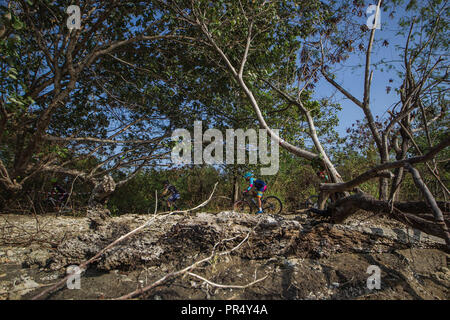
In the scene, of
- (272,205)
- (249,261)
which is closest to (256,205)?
(272,205)

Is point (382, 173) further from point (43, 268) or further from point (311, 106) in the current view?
point (43, 268)

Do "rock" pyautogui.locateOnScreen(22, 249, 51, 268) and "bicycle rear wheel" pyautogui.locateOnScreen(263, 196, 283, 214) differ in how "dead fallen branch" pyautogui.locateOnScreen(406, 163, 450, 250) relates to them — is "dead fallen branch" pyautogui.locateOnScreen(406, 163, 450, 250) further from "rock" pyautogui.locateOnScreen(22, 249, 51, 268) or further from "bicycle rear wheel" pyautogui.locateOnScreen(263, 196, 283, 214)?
"bicycle rear wheel" pyautogui.locateOnScreen(263, 196, 283, 214)

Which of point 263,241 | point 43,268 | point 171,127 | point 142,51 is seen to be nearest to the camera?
point 43,268

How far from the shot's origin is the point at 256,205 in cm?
552

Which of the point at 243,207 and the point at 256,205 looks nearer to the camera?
the point at 256,205

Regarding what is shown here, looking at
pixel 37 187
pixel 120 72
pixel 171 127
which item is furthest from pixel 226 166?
pixel 37 187

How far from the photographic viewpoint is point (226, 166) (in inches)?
243

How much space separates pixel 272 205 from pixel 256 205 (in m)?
0.61

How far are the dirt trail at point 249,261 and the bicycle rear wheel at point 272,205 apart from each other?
3.56m

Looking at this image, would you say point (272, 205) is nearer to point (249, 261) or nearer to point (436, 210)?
point (249, 261)

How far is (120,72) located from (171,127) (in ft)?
5.12

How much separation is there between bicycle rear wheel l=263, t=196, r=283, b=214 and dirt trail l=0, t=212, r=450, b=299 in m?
3.56

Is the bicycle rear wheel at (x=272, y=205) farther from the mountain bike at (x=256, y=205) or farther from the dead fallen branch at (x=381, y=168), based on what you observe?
the dead fallen branch at (x=381, y=168)

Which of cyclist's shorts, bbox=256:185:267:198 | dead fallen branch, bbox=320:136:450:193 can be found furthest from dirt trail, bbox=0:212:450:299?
cyclist's shorts, bbox=256:185:267:198
